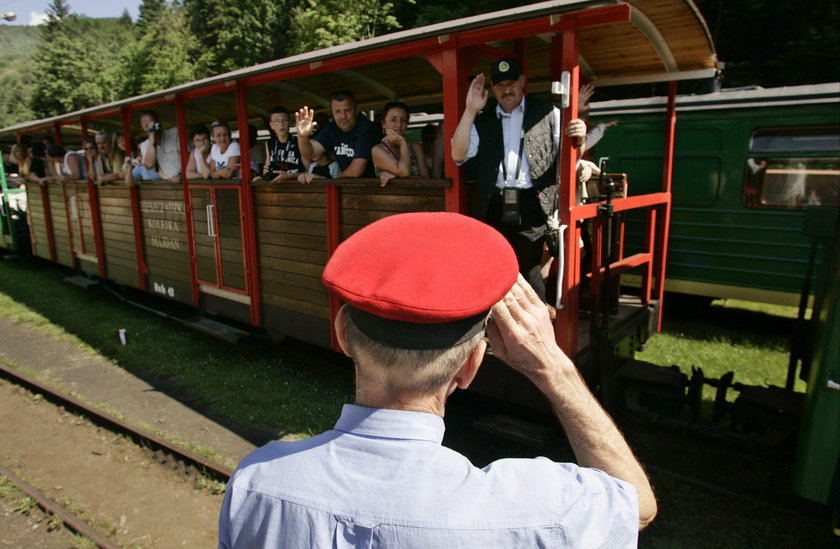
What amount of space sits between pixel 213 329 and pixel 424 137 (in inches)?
125

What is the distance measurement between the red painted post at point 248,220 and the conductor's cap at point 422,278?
4989 mm

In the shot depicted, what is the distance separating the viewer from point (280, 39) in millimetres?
31062

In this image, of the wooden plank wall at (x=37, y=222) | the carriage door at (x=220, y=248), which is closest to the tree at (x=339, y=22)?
the wooden plank wall at (x=37, y=222)

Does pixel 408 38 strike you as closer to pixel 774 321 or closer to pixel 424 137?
pixel 424 137

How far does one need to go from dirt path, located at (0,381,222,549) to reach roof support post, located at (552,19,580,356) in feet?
8.66

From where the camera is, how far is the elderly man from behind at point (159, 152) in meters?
7.21

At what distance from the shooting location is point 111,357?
22.5ft

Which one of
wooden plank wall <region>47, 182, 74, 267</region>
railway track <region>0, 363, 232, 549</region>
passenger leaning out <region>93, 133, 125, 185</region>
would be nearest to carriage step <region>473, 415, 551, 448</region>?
railway track <region>0, 363, 232, 549</region>

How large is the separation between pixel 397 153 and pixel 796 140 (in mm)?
5015

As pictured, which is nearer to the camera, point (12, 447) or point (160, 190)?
point (12, 447)

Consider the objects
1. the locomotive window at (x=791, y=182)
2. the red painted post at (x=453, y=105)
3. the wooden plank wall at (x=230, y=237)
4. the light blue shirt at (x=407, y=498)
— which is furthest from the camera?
the locomotive window at (x=791, y=182)

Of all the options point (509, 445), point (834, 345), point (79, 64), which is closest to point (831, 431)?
point (834, 345)

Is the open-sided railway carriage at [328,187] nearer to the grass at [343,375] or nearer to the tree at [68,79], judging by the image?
the grass at [343,375]

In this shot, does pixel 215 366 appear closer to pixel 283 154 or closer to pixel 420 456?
pixel 283 154
